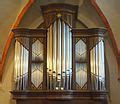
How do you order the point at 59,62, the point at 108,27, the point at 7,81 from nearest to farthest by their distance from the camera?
the point at 59,62
the point at 108,27
the point at 7,81

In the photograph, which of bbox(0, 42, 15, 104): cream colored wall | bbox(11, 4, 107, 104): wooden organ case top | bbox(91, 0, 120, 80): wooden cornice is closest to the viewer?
bbox(11, 4, 107, 104): wooden organ case top

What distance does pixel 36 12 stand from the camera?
31.8ft

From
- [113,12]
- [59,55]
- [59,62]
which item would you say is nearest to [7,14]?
[59,55]

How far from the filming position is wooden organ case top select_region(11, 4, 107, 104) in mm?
8586

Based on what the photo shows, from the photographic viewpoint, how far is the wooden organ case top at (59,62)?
8586 mm

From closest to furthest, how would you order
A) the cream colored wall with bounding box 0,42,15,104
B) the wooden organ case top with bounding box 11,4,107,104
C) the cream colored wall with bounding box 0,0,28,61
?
the wooden organ case top with bounding box 11,4,107,104 < the cream colored wall with bounding box 0,42,15,104 < the cream colored wall with bounding box 0,0,28,61

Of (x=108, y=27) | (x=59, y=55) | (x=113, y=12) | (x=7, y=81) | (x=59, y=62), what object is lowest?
(x=7, y=81)

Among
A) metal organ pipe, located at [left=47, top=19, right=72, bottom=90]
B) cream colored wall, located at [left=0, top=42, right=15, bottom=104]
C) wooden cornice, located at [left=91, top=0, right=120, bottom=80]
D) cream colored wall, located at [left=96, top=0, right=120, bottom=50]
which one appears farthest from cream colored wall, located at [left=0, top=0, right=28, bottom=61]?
cream colored wall, located at [left=96, top=0, right=120, bottom=50]

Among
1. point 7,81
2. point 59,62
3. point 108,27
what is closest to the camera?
point 59,62

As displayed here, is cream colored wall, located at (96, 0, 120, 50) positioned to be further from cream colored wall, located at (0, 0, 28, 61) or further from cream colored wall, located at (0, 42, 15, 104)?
cream colored wall, located at (0, 42, 15, 104)

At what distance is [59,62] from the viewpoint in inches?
342

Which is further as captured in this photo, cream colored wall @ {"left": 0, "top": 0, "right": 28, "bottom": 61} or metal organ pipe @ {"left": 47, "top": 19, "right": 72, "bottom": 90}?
cream colored wall @ {"left": 0, "top": 0, "right": 28, "bottom": 61}

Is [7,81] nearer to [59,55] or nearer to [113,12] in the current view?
[59,55]

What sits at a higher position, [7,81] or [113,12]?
[113,12]
